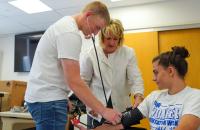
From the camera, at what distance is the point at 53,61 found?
1203 millimetres

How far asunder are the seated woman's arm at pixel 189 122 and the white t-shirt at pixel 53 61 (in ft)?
1.89

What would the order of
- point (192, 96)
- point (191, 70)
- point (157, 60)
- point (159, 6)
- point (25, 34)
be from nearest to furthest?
point (192, 96) → point (157, 60) → point (191, 70) → point (159, 6) → point (25, 34)

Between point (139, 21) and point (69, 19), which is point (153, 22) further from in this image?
point (69, 19)

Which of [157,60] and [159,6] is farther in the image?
[159,6]

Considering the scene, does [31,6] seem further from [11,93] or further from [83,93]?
[83,93]

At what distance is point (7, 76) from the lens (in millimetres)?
6055

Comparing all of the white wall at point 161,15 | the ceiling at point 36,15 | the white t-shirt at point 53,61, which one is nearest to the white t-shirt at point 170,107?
the white t-shirt at point 53,61

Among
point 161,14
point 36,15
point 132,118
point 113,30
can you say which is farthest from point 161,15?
point 132,118

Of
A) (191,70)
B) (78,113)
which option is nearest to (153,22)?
(191,70)

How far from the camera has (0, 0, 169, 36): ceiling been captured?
13.4ft

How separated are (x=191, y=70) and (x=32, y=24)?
3455 mm

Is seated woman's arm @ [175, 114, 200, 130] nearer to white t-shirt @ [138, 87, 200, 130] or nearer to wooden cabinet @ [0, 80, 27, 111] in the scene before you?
white t-shirt @ [138, 87, 200, 130]

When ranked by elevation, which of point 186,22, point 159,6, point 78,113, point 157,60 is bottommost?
point 78,113

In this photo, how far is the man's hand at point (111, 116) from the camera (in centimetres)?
120
